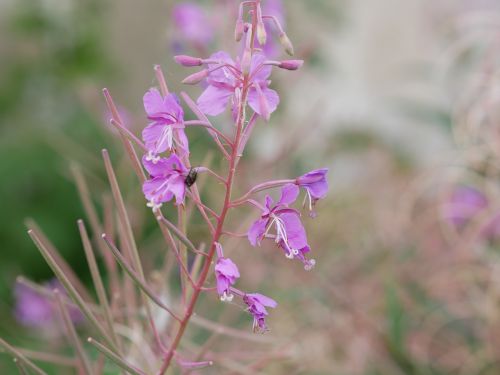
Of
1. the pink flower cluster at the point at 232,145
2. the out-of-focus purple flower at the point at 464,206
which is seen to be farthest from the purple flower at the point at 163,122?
the out-of-focus purple flower at the point at 464,206


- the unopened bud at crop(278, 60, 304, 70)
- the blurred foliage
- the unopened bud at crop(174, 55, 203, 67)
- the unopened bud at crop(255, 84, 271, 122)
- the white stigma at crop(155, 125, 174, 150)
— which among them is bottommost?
the blurred foliage

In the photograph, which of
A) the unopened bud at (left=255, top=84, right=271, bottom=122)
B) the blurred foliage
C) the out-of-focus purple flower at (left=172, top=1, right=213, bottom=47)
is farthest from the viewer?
the blurred foliage

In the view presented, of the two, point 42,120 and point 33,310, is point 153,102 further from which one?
point 42,120

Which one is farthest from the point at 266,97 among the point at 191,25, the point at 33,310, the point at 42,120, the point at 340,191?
the point at 42,120

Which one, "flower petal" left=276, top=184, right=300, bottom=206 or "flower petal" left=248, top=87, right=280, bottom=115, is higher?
"flower petal" left=248, top=87, right=280, bottom=115

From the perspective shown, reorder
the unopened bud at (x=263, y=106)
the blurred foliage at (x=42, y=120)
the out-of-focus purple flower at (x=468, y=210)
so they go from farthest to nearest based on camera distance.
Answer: the blurred foliage at (x=42, y=120) → the out-of-focus purple flower at (x=468, y=210) → the unopened bud at (x=263, y=106)

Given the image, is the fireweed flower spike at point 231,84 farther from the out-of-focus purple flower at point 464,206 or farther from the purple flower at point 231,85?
the out-of-focus purple flower at point 464,206

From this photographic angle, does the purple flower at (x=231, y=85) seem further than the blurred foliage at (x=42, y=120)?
No

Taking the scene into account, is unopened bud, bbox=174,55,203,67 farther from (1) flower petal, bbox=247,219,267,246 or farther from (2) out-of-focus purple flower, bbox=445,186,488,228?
(2) out-of-focus purple flower, bbox=445,186,488,228

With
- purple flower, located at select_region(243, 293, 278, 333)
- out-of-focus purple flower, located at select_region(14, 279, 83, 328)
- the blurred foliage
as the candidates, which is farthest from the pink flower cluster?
out-of-focus purple flower, located at select_region(14, 279, 83, 328)
